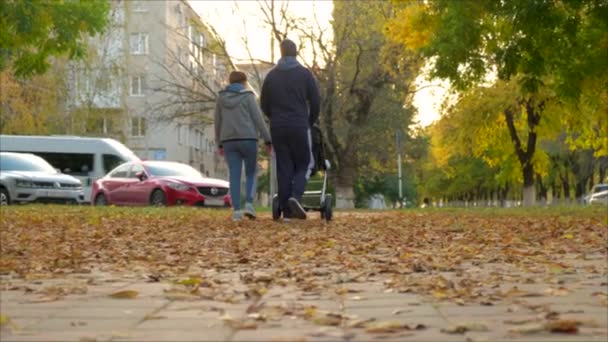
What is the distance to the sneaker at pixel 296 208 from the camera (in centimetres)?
1401

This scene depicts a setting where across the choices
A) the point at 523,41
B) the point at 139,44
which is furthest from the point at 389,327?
the point at 139,44

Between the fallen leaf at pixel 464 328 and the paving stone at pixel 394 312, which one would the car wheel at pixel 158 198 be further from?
the fallen leaf at pixel 464 328

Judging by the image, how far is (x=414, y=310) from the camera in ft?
18.7

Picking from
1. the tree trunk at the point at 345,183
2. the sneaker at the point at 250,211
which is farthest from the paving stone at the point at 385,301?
the tree trunk at the point at 345,183

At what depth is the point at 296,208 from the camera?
1405 centimetres

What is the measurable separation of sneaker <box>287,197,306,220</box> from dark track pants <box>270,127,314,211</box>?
0.18 meters

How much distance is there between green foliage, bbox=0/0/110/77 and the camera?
2095 cm

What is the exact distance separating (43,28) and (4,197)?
28.3 ft

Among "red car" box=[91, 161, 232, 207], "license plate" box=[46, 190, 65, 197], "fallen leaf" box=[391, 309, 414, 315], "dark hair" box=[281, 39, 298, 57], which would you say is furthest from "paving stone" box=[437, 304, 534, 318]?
"license plate" box=[46, 190, 65, 197]

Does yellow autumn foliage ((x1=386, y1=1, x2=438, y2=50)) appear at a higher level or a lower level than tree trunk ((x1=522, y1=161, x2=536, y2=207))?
higher

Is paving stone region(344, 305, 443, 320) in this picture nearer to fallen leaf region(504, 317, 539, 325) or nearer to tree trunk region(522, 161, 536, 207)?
fallen leaf region(504, 317, 539, 325)

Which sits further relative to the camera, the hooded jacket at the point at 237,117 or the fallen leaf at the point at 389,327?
the hooded jacket at the point at 237,117

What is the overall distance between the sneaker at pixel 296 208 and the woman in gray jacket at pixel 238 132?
2.99 ft

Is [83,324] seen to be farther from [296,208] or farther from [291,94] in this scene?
[291,94]
